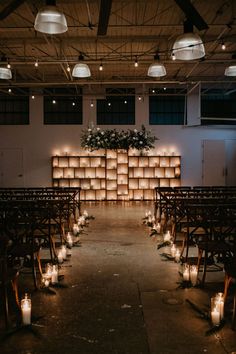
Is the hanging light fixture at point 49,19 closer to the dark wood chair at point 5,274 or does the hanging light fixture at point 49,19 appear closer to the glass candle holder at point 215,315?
the dark wood chair at point 5,274

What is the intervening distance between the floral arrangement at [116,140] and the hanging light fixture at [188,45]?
9.31 metres

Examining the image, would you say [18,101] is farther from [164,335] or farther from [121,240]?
[164,335]

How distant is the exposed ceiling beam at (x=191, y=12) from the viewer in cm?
→ 399

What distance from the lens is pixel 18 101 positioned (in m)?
16.1

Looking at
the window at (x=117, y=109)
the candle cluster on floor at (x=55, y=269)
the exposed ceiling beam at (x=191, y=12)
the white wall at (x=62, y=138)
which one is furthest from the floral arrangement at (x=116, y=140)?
the exposed ceiling beam at (x=191, y=12)

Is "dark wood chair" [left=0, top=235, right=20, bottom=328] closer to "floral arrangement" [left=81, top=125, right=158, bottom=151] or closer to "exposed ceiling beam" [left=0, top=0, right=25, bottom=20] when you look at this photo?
"exposed ceiling beam" [left=0, top=0, right=25, bottom=20]

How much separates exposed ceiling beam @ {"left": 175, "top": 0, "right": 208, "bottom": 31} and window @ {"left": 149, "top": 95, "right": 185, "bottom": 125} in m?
11.6

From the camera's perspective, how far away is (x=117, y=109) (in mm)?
16141

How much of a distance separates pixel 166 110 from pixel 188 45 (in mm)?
11746

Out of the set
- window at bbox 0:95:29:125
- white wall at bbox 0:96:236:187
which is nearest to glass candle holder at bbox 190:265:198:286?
white wall at bbox 0:96:236:187

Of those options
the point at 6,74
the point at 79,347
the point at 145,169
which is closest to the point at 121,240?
the point at 6,74

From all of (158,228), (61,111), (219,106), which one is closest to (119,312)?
(158,228)

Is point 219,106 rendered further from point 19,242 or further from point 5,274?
point 5,274

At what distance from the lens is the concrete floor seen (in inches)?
130
